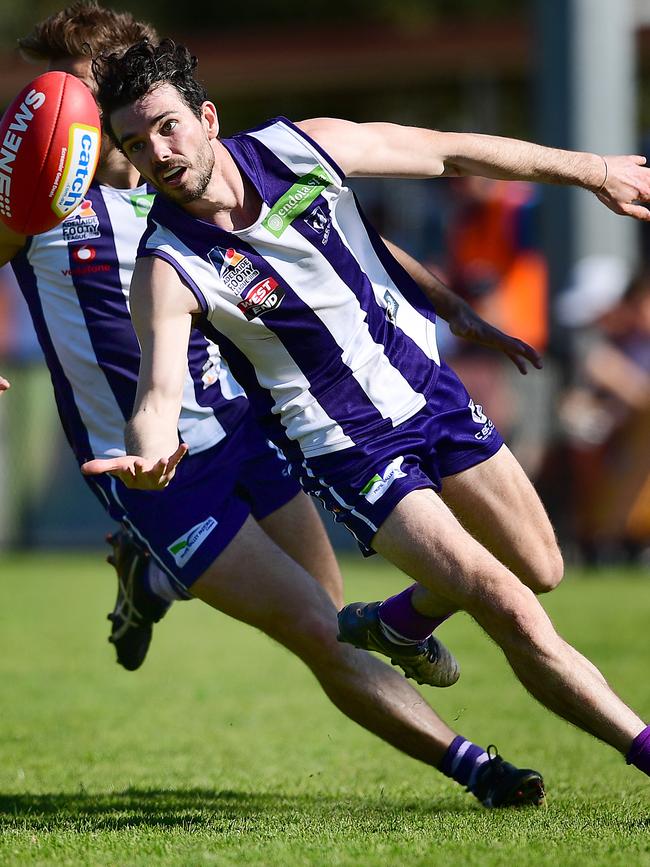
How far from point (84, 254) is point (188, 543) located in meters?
1.18

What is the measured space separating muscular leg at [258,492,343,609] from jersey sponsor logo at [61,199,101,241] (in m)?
1.30

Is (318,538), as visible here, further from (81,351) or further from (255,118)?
(255,118)

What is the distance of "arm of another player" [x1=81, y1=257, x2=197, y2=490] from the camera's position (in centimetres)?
419

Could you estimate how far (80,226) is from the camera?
534cm

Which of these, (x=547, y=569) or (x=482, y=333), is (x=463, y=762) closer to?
(x=547, y=569)

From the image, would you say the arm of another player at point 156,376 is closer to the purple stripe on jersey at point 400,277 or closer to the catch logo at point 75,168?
the catch logo at point 75,168

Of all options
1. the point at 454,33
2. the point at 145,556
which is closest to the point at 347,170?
the point at 145,556

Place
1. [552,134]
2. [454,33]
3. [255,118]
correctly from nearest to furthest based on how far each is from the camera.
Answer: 1. [552,134]
2. [454,33]
3. [255,118]

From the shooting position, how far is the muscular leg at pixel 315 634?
5148 millimetres

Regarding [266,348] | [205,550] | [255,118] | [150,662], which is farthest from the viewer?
[255,118]

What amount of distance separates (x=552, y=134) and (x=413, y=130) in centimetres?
1097

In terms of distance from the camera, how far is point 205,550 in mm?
5215

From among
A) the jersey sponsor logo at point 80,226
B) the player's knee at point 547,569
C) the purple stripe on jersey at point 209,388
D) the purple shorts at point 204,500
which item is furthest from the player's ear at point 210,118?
the player's knee at point 547,569

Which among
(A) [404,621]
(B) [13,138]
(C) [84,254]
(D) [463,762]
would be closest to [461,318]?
(A) [404,621]
